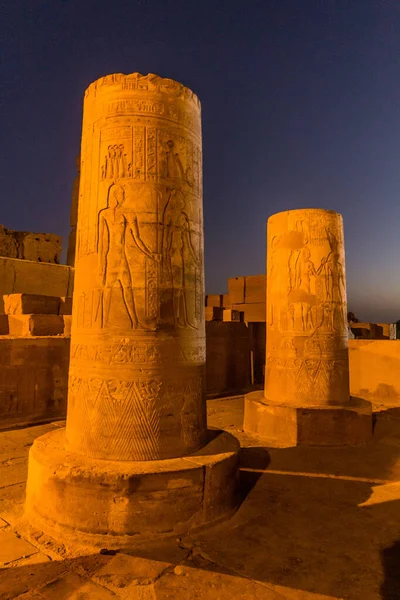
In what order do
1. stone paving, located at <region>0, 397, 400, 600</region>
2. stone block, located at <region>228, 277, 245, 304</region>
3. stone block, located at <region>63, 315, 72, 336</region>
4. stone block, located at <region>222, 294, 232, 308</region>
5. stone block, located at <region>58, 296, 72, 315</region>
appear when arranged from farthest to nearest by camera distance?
stone block, located at <region>222, 294, 232, 308</region>, stone block, located at <region>228, 277, 245, 304</region>, stone block, located at <region>58, 296, 72, 315</region>, stone block, located at <region>63, 315, 72, 336</region>, stone paving, located at <region>0, 397, 400, 600</region>

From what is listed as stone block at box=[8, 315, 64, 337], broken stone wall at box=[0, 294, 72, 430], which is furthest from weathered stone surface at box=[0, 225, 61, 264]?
broken stone wall at box=[0, 294, 72, 430]

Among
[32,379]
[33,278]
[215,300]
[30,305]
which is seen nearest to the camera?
[32,379]

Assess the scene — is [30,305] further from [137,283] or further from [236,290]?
[236,290]

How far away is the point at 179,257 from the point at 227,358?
711 centimetres

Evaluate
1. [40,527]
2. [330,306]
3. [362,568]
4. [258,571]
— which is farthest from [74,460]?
[330,306]

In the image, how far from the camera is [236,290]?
15828 millimetres

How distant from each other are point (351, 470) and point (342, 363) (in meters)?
1.97

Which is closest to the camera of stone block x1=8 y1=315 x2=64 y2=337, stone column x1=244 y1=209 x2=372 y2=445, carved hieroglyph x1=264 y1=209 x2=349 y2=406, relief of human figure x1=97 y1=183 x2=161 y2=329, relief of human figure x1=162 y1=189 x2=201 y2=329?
relief of human figure x1=97 y1=183 x2=161 y2=329

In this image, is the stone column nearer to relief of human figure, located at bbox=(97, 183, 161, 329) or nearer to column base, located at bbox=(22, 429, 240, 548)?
column base, located at bbox=(22, 429, 240, 548)

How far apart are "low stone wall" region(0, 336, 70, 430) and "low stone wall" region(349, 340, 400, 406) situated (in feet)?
21.6

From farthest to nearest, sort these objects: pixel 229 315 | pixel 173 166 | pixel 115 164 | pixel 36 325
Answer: pixel 229 315 → pixel 36 325 → pixel 173 166 → pixel 115 164

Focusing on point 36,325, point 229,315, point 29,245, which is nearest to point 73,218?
point 29,245

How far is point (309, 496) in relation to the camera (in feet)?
13.9

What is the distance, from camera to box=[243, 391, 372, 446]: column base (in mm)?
6141
